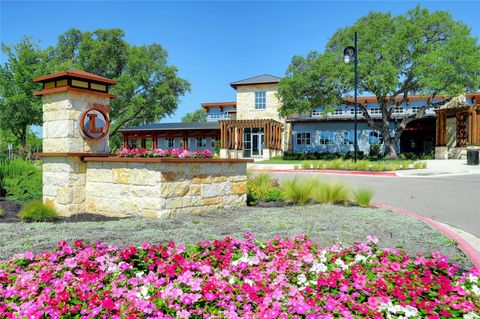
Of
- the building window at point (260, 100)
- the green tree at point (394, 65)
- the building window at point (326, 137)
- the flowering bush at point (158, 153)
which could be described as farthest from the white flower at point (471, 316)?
the building window at point (260, 100)

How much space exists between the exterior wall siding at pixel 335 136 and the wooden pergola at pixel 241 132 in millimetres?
2677

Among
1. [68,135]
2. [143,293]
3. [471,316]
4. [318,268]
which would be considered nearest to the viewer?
[471,316]

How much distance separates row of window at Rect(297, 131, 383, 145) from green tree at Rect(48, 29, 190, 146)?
50.3ft

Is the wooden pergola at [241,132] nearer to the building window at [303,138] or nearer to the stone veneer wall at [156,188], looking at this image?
the building window at [303,138]

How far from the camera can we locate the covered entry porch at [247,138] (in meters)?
37.5

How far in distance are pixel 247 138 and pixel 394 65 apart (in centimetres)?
1548

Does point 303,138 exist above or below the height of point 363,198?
above

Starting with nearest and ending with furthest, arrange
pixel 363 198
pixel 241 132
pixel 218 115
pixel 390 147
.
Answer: pixel 363 198
pixel 390 147
pixel 241 132
pixel 218 115

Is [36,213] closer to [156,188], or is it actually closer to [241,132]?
[156,188]

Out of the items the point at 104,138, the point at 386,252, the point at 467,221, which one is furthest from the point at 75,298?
the point at 467,221

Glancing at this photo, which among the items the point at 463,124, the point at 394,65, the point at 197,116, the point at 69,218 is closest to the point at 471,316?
the point at 69,218

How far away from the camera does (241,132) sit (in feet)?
127

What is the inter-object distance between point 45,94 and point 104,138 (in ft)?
4.44

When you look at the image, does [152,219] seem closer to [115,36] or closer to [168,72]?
[168,72]
